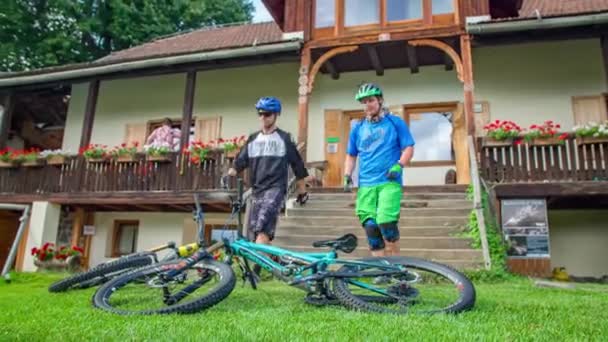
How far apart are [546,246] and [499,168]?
61.7 inches

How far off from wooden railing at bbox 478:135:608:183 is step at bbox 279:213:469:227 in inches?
65.9

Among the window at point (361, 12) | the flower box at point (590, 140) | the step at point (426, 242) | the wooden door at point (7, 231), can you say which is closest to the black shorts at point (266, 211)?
the step at point (426, 242)

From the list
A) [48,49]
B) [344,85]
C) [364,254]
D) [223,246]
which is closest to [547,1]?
[344,85]

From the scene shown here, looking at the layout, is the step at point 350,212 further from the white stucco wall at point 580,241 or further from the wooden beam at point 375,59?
the wooden beam at point 375,59

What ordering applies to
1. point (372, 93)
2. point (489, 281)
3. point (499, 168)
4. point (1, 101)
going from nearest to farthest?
point (372, 93) → point (489, 281) → point (499, 168) → point (1, 101)

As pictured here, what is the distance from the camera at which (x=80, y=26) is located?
1936cm

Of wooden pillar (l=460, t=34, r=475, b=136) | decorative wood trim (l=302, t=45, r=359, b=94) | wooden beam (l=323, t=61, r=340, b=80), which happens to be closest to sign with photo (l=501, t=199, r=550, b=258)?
wooden pillar (l=460, t=34, r=475, b=136)

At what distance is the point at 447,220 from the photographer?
7.04 m

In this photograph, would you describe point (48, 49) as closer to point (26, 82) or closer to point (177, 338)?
point (26, 82)

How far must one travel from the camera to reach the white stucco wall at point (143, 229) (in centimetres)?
1155

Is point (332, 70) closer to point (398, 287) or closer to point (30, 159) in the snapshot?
point (30, 159)

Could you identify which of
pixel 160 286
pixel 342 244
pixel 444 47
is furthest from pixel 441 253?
pixel 444 47

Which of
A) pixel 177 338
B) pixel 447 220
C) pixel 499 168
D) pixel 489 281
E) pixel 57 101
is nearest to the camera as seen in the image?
pixel 177 338

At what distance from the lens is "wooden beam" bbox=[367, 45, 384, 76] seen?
9.95 metres
